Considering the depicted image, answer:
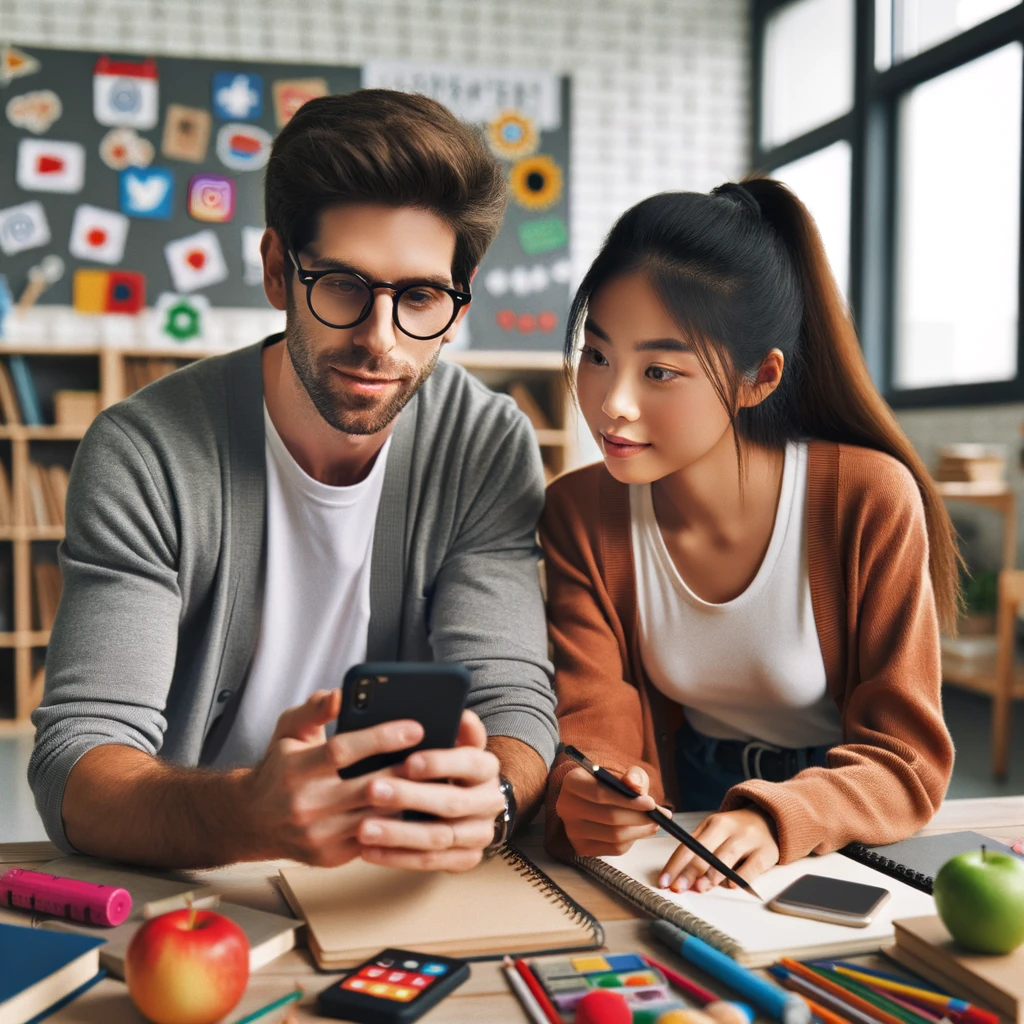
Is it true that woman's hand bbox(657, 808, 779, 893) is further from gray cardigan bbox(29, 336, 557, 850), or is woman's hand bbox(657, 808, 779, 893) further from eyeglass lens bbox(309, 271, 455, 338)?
eyeglass lens bbox(309, 271, 455, 338)

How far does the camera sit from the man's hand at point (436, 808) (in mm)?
856

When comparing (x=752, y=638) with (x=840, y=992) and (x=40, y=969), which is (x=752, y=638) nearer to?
(x=840, y=992)

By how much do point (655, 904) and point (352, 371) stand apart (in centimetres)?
73

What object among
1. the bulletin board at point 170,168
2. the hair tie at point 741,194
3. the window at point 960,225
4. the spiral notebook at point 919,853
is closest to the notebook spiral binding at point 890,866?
the spiral notebook at point 919,853

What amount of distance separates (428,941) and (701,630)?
0.66 m

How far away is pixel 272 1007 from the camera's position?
73 cm

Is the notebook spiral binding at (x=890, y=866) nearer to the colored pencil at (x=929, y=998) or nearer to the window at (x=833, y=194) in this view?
the colored pencil at (x=929, y=998)

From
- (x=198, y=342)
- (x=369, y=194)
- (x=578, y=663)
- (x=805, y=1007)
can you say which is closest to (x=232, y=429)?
(x=369, y=194)

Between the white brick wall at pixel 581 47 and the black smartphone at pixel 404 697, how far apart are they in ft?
15.8

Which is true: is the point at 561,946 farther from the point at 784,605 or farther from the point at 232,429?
the point at 232,429

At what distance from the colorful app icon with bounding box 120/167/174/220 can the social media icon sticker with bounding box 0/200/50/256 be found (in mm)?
355

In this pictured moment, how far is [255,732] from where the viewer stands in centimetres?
150

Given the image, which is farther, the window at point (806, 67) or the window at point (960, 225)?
the window at point (806, 67)

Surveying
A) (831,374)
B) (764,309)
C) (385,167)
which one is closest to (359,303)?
(385,167)
